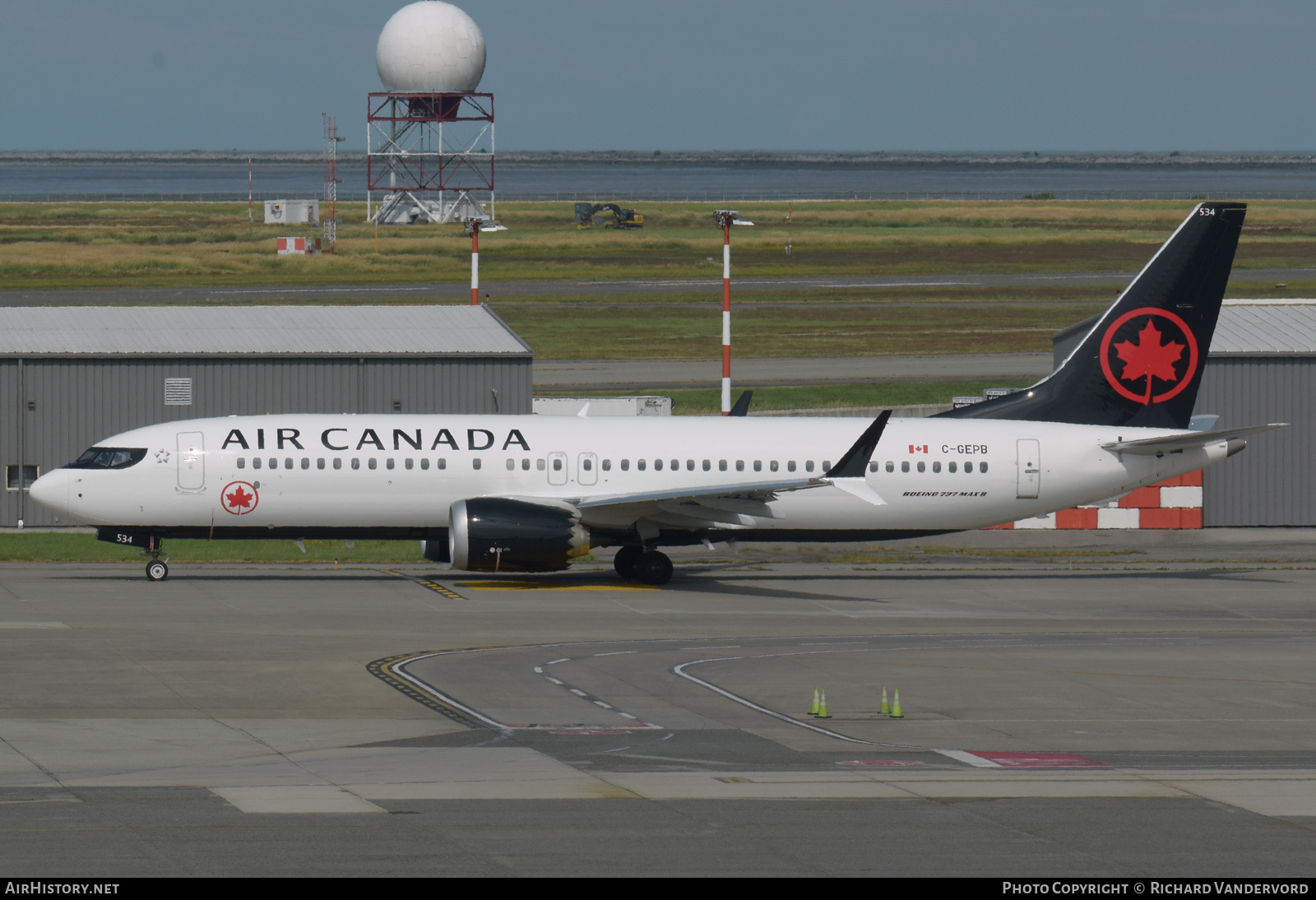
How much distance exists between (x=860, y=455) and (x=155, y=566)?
58.4ft

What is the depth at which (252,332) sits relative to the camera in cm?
5494

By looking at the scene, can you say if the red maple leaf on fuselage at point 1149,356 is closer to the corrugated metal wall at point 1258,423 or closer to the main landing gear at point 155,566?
the corrugated metal wall at point 1258,423

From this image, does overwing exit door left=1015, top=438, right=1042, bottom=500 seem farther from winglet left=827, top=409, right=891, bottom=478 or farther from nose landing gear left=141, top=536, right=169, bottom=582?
nose landing gear left=141, top=536, right=169, bottom=582

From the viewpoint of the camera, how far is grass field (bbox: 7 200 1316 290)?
124188 millimetres

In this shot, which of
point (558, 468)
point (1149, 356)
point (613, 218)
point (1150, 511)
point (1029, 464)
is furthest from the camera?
point (613, 218)

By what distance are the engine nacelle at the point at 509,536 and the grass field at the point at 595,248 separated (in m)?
76.6

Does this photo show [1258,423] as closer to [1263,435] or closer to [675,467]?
[1263,435]

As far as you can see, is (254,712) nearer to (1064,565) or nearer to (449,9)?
(1064,565)

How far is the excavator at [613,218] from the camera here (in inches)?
6816

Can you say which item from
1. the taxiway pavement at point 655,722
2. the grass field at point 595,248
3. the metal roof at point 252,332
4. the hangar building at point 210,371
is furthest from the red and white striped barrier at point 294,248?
the taxiway pavement at point 655,722

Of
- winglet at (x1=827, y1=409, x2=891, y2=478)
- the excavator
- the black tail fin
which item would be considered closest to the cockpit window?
winglet at (x1=827, y1=409, x2=891, y2=478)

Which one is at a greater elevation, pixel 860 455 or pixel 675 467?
pixel 860 455

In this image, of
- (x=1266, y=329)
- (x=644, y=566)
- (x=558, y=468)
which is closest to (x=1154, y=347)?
(x=1266, y=329)

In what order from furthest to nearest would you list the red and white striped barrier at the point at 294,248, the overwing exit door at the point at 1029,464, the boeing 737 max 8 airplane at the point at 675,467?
the red and white striped barrier at the point at 294,248 < the overwing exit door at the point at 1029,464 < the boeing 737 max 8 airplane at the point at 675,467
